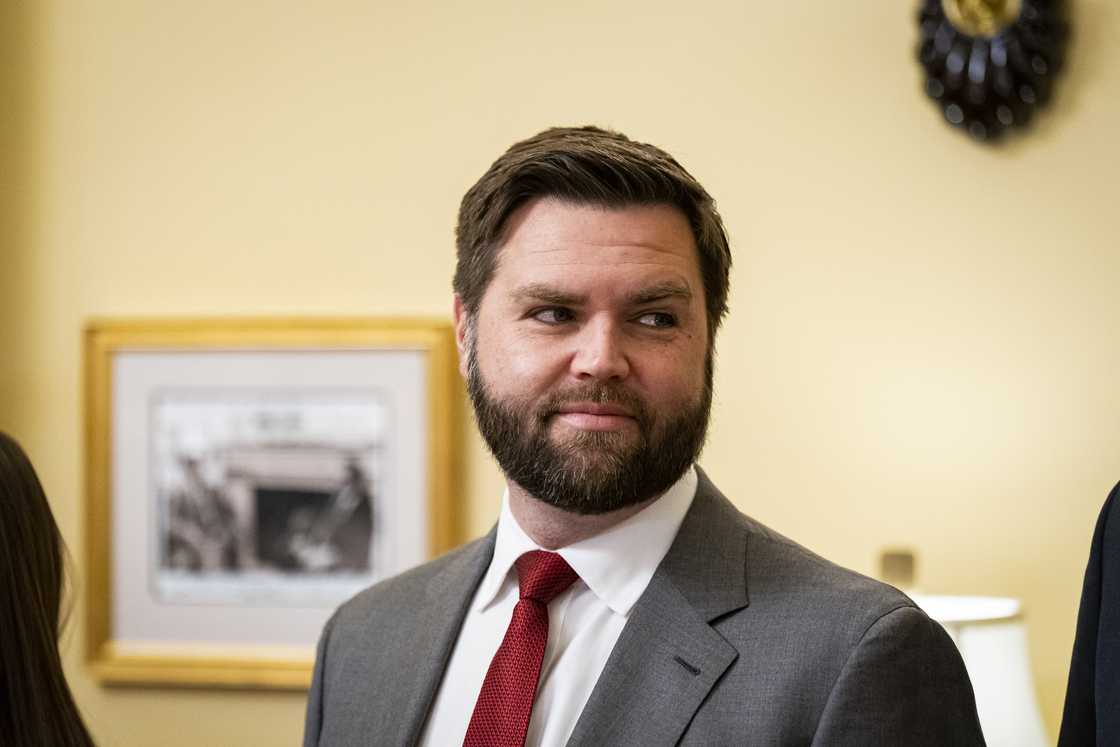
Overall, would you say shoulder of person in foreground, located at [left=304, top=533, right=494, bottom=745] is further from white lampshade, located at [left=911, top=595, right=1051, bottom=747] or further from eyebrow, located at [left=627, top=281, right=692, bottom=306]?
white lampshade, located at [left=911, top=595, right=1051, bottom=747]

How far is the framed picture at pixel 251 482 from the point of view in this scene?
2432 millimetres

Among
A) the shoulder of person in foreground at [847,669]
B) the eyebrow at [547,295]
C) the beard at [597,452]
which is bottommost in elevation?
the shoulder of person in foreground at [847,669]

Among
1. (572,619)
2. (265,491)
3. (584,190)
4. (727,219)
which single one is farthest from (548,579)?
(265,491)

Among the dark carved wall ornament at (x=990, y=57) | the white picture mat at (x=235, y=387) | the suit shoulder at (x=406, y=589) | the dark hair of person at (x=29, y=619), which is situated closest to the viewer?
the dark hair of person at (x=29, y=619)

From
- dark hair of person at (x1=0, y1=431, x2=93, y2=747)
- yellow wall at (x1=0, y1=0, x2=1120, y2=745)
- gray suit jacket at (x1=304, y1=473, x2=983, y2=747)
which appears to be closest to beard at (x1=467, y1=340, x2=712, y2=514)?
gray suit jacket at (x1=304, y1=473, x2=983, y2=747)

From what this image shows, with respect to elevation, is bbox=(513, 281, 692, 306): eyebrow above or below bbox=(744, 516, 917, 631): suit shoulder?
above

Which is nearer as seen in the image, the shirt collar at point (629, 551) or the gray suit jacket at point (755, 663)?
the gray suit jacket at point (755, 663)

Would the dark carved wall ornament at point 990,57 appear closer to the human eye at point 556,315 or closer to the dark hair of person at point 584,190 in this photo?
the dark hair of person at point 584,190

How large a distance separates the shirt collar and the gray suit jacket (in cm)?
2

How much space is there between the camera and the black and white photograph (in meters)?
2.46

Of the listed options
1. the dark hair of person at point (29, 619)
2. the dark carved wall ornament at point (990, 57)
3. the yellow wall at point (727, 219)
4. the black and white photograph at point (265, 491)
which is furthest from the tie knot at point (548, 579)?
the dark carved wall ornament at point (990, 57)

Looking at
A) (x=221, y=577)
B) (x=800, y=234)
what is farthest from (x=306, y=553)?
(x=800, y=234)

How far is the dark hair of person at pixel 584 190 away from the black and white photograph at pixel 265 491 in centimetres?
103

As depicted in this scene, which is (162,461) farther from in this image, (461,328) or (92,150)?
(461,328)
